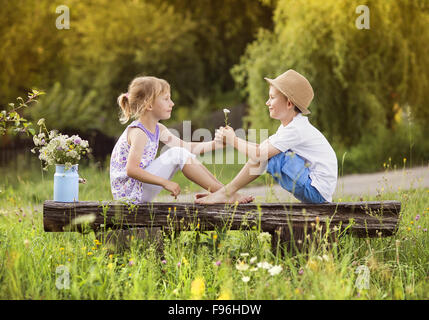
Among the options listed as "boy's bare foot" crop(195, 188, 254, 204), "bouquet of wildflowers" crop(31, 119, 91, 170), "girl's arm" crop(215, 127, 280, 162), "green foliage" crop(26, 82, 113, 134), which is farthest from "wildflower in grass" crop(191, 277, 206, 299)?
"green foliage" crop(26, 82, 113, 134)

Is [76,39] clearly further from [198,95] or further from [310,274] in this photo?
[310,274]

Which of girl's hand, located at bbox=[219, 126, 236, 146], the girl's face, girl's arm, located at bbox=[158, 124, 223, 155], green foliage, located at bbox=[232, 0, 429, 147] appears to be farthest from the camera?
green foliage, located at bbox=[232, 0, 429, 147]

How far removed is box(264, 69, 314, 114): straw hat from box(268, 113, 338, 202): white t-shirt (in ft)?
0.40

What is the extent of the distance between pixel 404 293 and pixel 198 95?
11809mm

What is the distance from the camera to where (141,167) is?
3.77 meters

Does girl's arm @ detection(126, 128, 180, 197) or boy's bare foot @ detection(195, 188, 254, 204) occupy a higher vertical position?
girl's arm @ detection(126, 128, 180, 197)

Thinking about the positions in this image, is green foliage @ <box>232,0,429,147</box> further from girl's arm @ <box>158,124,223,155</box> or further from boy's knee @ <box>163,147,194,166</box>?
boy's knee @ <box>163,147,194,166</box>

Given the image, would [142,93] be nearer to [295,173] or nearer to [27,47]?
[295,173]

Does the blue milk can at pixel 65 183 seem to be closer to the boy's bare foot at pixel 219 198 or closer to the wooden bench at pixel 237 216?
the wooden bench at pixel 237 216

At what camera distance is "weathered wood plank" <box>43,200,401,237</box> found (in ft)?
11.6

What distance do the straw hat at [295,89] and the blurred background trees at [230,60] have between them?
1767mm

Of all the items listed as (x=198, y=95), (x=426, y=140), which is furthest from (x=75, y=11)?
(x=426, y=140)
